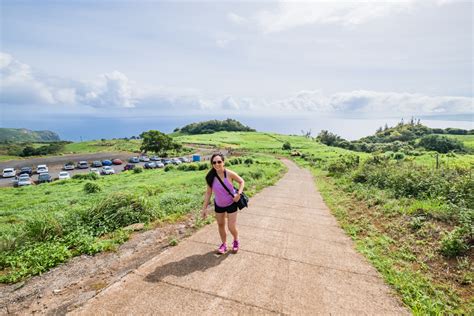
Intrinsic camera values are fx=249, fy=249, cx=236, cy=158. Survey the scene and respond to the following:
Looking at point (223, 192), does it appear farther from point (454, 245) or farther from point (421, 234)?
point (421, 234)

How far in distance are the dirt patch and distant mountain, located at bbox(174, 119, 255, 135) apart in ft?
439

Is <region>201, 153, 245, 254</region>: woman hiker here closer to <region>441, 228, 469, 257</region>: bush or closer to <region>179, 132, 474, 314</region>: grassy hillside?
<region>179, 132, 474, 314</region>: grassy hillside

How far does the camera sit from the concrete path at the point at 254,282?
355 centimetres

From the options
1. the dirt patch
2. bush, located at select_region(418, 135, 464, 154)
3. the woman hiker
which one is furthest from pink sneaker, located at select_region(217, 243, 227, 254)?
bush, located at select_region(418, 135, 464, 154)

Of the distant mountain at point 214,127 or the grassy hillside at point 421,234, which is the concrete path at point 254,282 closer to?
the grassy hillside at point 421,234

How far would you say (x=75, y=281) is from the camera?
420 centimetres

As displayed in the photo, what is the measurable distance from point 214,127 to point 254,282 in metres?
143

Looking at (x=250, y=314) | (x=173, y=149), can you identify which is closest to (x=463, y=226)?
(x=250, y=314)

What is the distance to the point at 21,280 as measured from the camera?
427cm

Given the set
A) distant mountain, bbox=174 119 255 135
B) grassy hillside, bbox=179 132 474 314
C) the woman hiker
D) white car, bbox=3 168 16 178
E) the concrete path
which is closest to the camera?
the concrete path

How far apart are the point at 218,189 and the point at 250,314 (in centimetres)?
223

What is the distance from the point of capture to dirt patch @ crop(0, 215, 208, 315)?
3.59 m

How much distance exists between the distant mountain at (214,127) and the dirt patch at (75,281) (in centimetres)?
13372

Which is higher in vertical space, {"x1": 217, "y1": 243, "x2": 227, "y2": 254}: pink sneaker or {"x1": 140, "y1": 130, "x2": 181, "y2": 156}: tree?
{"x1": 140, "y1": 130, "x2": 181, "y2": 156}: tree
